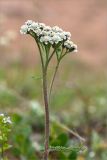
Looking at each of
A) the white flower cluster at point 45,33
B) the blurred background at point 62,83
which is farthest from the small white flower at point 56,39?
the blurred background at point 62,83

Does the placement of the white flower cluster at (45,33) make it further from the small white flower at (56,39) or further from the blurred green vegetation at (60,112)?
the blurred green vegetation at (60,112)

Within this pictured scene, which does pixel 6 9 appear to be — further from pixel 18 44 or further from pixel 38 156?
pixel 38 156

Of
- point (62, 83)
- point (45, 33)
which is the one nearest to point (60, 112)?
point (62, 83)

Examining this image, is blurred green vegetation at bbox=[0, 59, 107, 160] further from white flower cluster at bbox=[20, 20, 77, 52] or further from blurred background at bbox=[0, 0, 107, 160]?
white flower cluster at bbox=[20, 20, 77, 52]

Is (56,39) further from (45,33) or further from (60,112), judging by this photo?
(60,112)

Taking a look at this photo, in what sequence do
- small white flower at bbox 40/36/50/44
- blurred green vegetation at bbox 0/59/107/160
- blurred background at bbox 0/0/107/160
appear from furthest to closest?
blurred background at bbox 0/0/107/160 → blurred green vegetation at bbox 0/59/107/160 → small white flower at bbox 40/36/50/44

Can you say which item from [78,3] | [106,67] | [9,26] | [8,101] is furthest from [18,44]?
[8,101]

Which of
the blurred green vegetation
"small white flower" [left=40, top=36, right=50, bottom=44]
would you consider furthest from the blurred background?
"small white flower" [left=40, top=36, right=50, bottom=44]

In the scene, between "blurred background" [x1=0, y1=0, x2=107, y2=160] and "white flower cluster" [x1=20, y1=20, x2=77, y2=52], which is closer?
"white flower cluster" [x1=20, y1=20, x2=77, y2=52]
